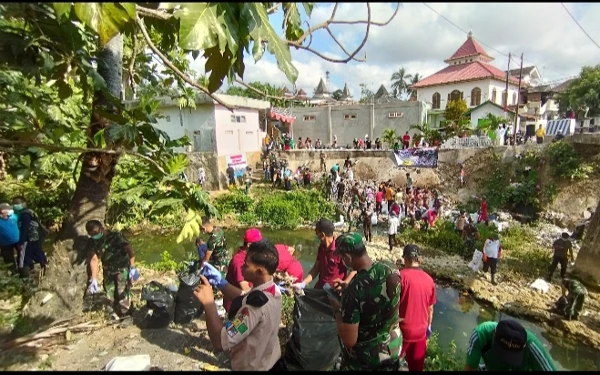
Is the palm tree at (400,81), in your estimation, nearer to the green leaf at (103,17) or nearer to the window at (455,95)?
the window at (455,95)

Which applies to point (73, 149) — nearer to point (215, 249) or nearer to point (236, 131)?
point (215, 249)

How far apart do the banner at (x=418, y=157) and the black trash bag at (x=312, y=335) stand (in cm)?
1546

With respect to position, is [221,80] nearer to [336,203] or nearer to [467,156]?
[336,203]

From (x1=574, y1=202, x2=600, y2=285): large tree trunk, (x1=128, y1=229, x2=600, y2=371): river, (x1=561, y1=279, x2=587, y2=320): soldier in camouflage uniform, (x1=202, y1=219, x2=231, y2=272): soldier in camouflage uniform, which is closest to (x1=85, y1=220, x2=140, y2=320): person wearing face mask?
(x1=202, y1=219, x2=231, y2=272): soldier in camouflage uniform

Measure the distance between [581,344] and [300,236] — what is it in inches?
346

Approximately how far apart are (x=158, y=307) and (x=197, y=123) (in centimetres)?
1453

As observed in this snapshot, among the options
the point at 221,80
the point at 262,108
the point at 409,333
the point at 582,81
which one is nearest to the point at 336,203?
the point at 262,108

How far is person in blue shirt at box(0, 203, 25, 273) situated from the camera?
5.30 meters

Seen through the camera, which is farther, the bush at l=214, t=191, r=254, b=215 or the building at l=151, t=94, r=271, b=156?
the building at l=151, t=94, r=271, b=156

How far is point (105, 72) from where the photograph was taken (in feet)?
10.4

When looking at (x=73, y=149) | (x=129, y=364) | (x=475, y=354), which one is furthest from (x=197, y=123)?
(x=475, y=354)

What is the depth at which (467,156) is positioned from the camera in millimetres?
16891

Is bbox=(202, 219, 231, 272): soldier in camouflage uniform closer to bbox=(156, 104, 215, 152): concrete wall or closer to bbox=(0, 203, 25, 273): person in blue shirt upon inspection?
bbox=(0, 203, 25, 273): person in blue shirt

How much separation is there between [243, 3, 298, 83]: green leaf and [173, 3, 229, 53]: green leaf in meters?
0.19
